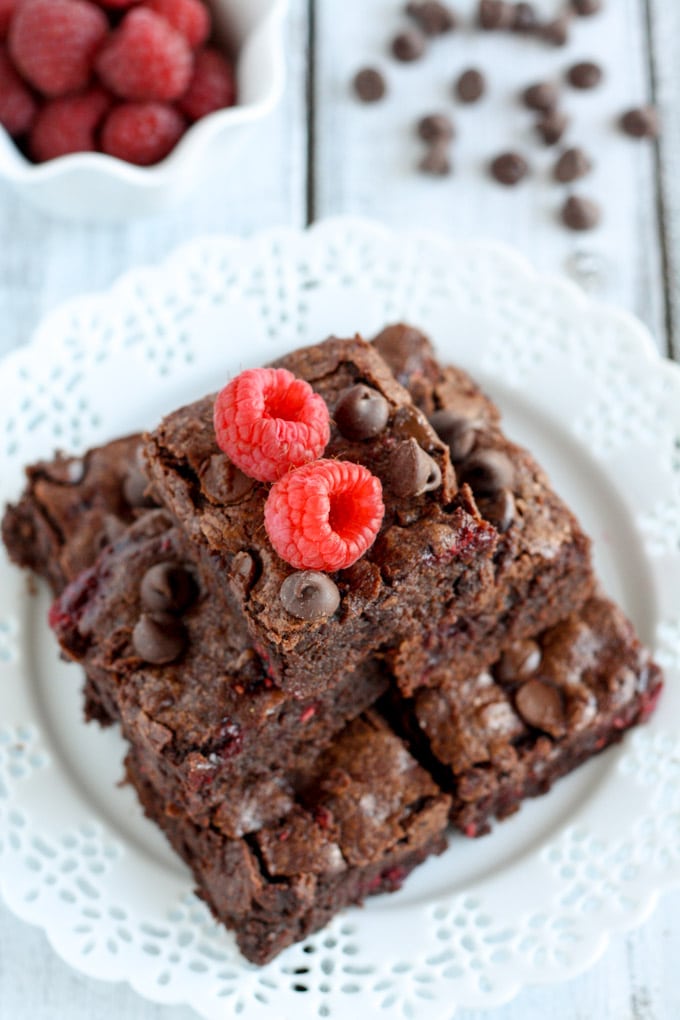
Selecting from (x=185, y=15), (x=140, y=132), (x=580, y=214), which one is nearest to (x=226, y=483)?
(x=140, y=132)

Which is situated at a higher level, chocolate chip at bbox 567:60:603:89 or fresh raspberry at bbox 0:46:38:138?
chocolate chip at bbox 567:60:603:89

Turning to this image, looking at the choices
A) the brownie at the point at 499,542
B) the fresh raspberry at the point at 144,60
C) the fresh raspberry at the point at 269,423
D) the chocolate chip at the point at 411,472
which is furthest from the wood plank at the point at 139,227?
the chocolate chip at the point at 411,472

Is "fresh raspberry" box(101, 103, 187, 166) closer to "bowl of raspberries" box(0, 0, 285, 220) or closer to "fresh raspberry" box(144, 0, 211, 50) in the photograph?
"bowl of raspberries" box(0, 0, 285, 220)

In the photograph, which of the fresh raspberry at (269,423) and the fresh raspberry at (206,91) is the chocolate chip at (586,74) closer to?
the fresh raspberry at (206,91)

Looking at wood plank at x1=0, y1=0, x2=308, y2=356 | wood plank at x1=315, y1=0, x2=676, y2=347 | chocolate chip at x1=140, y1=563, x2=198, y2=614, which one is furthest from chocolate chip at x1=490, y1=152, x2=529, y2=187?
chocolate chip at x1=140, y1=563, x2=198, y2=614

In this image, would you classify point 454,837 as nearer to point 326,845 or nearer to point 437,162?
point 326,845

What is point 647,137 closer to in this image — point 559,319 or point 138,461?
point 559,319
